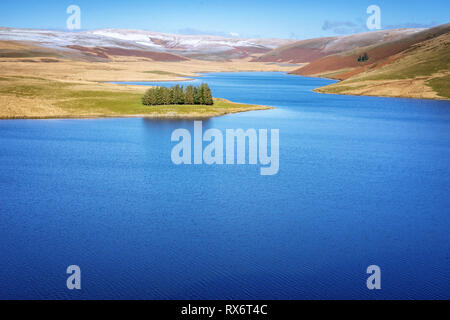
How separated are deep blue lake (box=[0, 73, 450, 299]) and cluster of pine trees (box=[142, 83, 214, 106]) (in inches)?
912

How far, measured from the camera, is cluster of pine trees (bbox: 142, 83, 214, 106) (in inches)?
3093

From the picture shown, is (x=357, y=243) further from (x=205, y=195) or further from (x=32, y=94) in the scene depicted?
(x=32, y=94)

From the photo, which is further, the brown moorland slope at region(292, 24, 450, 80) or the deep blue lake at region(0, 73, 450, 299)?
the brown moorland slope at region(292, 24, 450, 80)

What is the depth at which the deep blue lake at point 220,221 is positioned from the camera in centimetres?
2167

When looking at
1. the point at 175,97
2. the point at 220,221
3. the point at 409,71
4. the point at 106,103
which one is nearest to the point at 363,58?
the point at 409,71

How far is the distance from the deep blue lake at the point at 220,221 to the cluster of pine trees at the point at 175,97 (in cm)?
2317

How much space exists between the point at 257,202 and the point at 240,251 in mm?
8351

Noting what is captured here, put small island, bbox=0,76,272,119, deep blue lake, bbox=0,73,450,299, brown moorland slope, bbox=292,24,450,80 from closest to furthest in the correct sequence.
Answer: deep blue lake, bbox=0,73,450,299, small island, bbox=0,76,272,119, brown moorland slope, bbox=292,24,450,80

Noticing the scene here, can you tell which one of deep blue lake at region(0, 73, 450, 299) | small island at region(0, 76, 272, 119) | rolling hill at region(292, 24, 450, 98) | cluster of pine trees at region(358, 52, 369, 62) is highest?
cluster of pine trees at region(358, 52, 369, 62)

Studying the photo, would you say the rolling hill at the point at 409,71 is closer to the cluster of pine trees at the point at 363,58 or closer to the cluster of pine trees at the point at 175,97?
the cluster of pine trees at the point at 363,58

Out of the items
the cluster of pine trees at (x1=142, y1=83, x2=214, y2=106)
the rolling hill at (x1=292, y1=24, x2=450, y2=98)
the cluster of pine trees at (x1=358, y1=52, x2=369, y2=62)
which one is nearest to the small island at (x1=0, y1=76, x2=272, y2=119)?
the cluster of pine trees at (x1=142, y1=83, x2=214, y2=106)

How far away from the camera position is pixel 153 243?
25859 mm

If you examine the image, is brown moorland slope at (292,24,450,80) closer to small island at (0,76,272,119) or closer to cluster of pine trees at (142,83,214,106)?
cluster of pine trees at (142,83,214,106)
